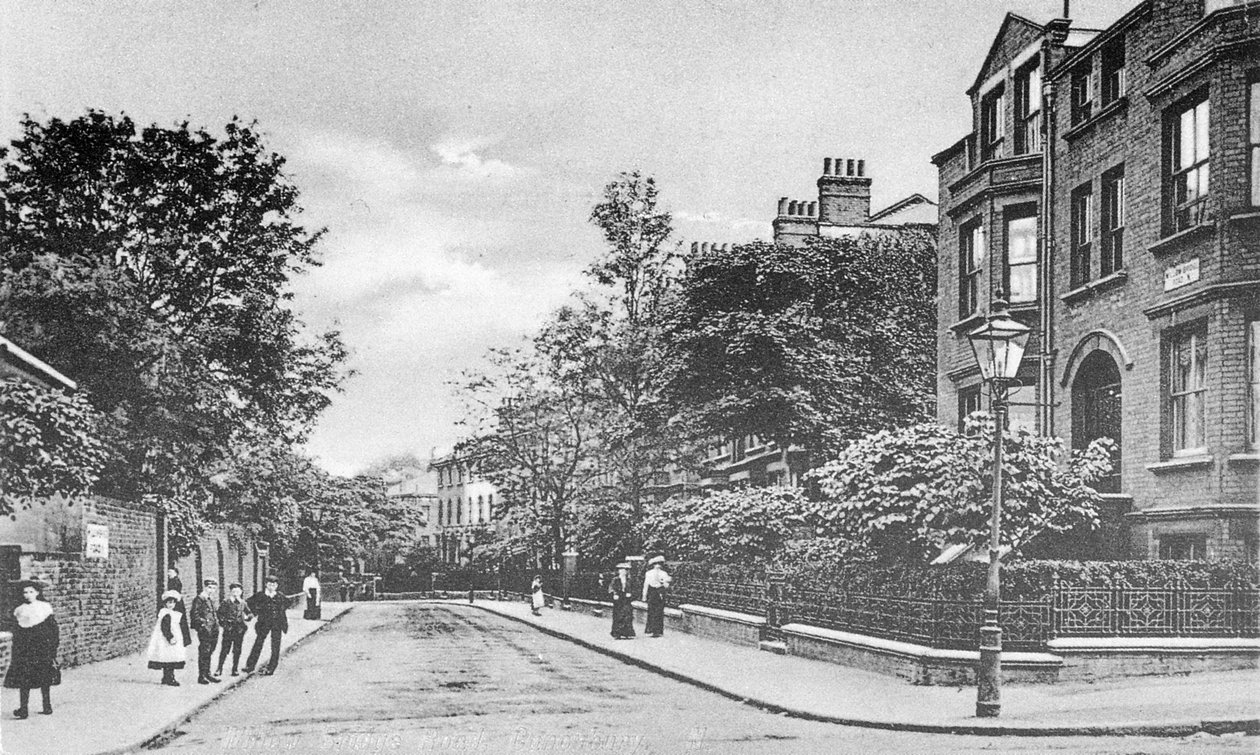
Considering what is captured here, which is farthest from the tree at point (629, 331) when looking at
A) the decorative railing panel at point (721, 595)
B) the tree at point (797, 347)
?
the decorative railing panel at point (721, 595)

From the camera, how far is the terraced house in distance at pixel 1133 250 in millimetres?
18000

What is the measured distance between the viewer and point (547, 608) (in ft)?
160

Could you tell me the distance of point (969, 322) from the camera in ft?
85.4

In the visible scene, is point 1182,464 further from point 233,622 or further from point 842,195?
point 842,195

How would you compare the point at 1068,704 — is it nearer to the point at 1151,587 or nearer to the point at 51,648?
the point at 1151,587

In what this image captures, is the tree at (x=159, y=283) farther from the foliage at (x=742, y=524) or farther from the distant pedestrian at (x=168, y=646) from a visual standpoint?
the foliage at (x=742, y=524)

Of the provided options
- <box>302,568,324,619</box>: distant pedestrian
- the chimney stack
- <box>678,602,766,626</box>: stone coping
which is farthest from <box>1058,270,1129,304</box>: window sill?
<box>302,568,324,619</box>: distant pedestrian

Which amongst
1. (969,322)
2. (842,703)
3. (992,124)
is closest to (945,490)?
(842,703)

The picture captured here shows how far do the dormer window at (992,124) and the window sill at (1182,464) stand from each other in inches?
338

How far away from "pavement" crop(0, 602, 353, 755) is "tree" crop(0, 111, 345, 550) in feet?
16.9

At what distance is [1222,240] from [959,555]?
5.60 m

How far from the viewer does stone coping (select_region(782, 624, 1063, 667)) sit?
1591 centimetres

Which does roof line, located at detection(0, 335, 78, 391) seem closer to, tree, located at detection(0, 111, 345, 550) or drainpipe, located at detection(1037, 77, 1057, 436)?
tree, located at detection(0, 111, 345, 550)

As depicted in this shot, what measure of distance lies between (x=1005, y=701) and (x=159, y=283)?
19035 mm
